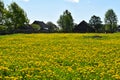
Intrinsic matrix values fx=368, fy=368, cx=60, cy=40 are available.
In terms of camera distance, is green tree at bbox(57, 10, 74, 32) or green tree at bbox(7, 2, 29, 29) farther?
green tree at bbox(57, 10, 74, 32)

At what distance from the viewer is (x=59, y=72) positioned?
13422 mm

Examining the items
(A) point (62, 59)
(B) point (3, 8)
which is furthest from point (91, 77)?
(B) point (3, 8)

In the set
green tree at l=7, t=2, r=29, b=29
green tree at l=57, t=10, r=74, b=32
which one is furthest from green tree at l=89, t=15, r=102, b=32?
green tree at l=7, t=2, r=29, b=29

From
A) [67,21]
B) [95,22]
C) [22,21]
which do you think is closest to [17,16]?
[22,21]

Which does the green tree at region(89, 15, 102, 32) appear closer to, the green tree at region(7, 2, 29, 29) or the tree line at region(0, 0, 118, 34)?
the tree line at region(0, 0, 118, 34)

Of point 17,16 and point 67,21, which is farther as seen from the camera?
point 67,21

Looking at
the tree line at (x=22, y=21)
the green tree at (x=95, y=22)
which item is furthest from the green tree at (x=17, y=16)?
the green tree at (x=95, y=22)

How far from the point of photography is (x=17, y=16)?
359ft

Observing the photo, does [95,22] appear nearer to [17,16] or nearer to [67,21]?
[67,21]

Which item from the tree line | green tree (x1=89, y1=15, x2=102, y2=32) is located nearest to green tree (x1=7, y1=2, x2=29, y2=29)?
the tree line

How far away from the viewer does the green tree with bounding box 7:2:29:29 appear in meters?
108

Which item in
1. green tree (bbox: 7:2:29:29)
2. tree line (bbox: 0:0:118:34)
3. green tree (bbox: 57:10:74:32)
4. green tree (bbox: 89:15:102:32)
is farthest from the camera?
green tree (bbox: 89:15:102:32)

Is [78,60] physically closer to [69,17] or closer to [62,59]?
Answer: [62,59]

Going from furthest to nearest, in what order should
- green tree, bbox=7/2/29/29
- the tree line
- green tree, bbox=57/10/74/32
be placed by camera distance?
green tree, bbox=57/10/74/32, green tree, bbox=7/2/29/29, the tree line
